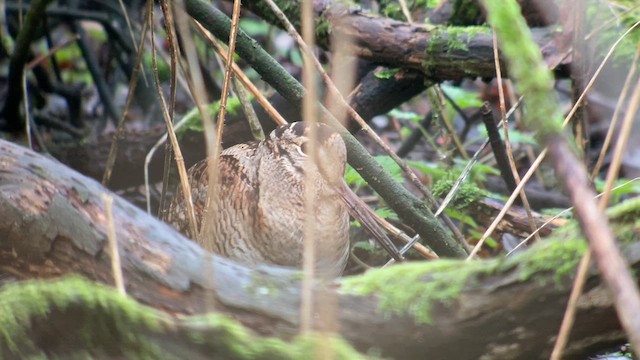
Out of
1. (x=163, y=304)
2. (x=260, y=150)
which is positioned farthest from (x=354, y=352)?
(x=260, y=150)

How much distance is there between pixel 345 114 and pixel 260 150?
54 cm

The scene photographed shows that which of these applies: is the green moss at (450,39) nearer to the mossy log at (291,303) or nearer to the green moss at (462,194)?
the green moss at (462,194)

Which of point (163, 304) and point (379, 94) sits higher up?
point (379, 94)

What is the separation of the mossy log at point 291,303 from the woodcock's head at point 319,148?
3.51 ft

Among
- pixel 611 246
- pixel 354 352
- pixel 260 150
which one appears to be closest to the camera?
pixel 611 246

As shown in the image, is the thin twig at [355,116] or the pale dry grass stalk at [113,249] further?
the thin twig at [355,116]

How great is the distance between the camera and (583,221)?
4.21 feet

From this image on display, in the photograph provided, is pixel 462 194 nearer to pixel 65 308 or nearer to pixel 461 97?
pixel 461 97

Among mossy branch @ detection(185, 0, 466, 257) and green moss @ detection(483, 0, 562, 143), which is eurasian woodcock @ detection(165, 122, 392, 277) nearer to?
mossy branch @ detection(185, 0, 466, 257)

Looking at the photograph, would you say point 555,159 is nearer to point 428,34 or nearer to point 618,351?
point 618,351

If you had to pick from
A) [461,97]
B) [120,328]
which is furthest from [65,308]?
[461,97]

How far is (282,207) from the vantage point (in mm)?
3234

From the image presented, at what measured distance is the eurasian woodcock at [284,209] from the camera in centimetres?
315

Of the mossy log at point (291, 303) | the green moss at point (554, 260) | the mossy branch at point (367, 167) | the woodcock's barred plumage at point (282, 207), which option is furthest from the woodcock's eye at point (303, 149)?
the green moss at point (554, 260)
